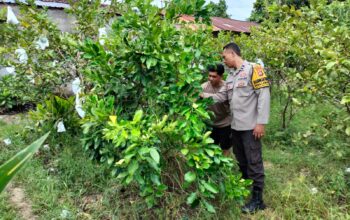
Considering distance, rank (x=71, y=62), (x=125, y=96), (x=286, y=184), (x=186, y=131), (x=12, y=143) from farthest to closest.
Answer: (x=12, y=143)
(x=71, y=62)
(x=286, y=184)
(x=125, y=96)
(x=186, y=131)

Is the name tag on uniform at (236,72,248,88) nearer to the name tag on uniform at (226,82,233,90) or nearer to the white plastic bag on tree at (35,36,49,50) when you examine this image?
the name tag on uniform at (226,82,233,90)

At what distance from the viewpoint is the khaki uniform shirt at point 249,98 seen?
2.84 meters

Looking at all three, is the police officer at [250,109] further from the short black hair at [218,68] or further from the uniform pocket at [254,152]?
the short black hair at [218,68]

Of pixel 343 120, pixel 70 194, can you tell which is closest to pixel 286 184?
pixel 343 120

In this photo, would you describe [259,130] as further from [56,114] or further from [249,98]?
[56,114]

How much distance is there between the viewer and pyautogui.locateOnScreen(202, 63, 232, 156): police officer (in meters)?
3.37

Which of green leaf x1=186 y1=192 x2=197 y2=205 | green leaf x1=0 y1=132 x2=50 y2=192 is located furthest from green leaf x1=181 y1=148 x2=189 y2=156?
green leaf x1=0 y1=132 x2=50 y2=192

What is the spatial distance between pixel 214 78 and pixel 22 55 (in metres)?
2.32

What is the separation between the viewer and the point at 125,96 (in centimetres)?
277

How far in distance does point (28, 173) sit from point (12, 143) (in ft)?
3.38

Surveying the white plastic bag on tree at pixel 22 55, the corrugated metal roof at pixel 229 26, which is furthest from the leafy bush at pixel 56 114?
the corrugated metal roof at pixel 229 26

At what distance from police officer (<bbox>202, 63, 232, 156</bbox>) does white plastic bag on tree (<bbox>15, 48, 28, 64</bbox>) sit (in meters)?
2.18

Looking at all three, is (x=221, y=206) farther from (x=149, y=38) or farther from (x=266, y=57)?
(x=266, y=57)

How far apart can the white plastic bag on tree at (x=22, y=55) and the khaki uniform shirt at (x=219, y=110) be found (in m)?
2.19
